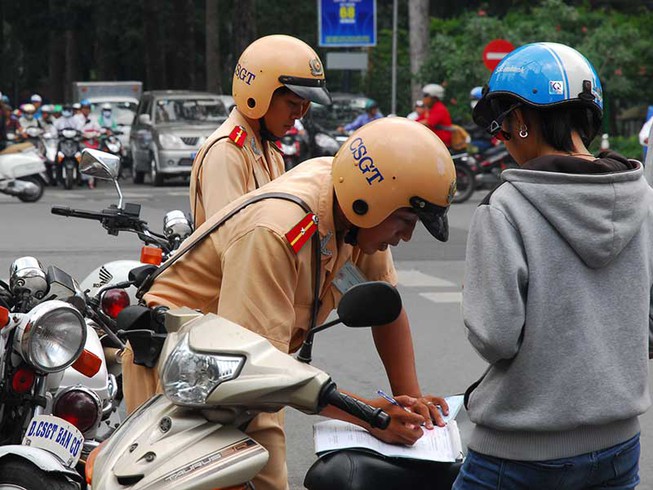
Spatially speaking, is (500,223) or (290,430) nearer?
(500,223)

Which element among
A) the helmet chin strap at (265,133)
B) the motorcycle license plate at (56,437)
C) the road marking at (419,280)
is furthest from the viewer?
the road marking at (419,280)

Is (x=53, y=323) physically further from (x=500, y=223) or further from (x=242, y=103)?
(x=500, y=223)

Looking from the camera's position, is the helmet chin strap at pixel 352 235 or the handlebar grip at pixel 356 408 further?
the helmet chin strap at pixel 352 235

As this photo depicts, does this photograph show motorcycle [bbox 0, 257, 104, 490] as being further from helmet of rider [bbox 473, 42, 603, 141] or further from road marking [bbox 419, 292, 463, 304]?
road marking [bbox 419, 292, 463, 304]

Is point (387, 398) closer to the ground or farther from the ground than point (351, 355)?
farther from the ground

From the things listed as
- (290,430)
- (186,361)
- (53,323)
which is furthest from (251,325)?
(290,430)

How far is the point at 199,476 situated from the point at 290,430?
4110 mm

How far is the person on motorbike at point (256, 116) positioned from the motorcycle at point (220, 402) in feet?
7.68

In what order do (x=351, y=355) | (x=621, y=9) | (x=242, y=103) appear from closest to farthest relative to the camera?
(x=242, y=103), (x=351, y=355), (x=621, y=9)

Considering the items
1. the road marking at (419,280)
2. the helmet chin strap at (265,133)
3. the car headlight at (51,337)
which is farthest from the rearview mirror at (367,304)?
the road marking at (419,280)

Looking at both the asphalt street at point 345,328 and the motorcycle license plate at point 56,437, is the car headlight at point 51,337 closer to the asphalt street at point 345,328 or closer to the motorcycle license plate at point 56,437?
the motorcycle license plate at point 56,437

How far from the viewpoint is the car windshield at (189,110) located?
998 inches

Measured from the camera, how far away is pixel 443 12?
148ft

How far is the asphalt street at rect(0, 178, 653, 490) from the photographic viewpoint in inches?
294
